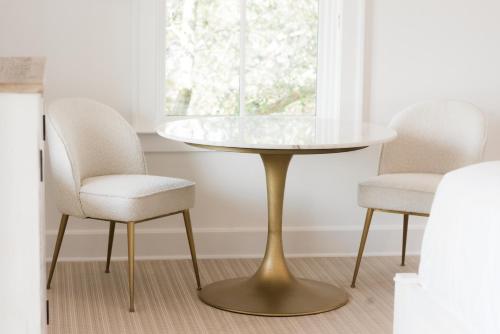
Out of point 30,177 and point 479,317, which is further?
point 479,317

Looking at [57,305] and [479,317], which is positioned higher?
[479,317]

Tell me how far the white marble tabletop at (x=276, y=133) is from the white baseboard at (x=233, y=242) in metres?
0.68

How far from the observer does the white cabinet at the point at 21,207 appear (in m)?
2.01

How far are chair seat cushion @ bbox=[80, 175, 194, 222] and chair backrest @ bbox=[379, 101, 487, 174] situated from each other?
1071mm

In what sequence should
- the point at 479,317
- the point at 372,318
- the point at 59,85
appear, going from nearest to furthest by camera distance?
the point at 479,317 → the point at 372,318 → the point at 59,85

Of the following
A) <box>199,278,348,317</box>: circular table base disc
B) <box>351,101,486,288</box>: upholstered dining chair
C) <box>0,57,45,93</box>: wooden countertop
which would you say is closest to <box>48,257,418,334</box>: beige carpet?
<box>199,278,348,317</box>: circular table base disc

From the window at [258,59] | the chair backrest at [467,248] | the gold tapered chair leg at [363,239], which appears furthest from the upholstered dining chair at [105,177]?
the chair backrest at [467,248]

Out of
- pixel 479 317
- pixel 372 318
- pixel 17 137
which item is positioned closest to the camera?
pixel 17 137

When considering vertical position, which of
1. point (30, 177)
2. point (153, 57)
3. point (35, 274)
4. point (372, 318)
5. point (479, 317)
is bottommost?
point (372, 318)

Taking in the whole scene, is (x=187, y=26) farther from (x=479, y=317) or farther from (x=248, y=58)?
(x=479, y=317)

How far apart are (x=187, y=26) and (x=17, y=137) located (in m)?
2.69

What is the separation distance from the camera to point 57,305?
3.84m

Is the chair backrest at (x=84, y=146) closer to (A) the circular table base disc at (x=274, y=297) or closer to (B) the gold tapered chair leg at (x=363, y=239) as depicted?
(A) the circular table base disc at (x=274, y=297)

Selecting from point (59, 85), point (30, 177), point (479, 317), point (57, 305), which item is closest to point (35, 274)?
point (30, 177)
